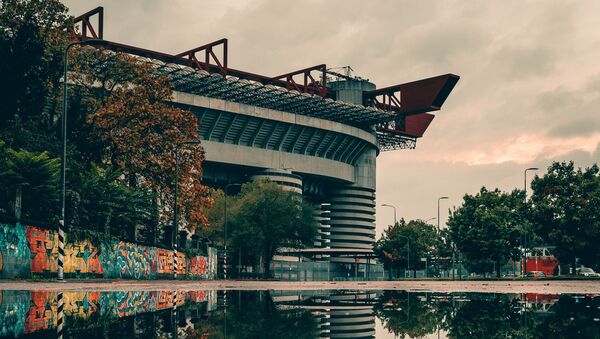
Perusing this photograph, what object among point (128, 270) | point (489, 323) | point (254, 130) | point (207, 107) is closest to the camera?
point (489, 323)

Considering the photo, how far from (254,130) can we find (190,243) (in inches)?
2108

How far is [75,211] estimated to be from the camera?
46.7 meters

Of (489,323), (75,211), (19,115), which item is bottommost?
(489,323)

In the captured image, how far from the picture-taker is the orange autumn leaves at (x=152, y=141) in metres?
54.5

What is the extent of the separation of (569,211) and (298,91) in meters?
49.9

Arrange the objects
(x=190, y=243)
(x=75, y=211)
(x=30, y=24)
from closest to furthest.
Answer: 1. (x=75, y=211)
2. (x=30, y=24)
3. (x=190, y=243)

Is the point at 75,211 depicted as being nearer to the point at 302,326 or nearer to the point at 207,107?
the point at 302,326

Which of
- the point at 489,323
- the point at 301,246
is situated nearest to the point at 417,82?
the point at 301,246

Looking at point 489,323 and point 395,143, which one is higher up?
point 395,143

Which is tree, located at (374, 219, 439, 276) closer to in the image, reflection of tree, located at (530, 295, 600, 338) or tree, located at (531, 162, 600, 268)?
tree, located at (531, 162, 600, 268)

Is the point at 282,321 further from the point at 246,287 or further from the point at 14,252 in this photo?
the point at 246,287

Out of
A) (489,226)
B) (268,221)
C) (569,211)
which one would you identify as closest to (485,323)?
(569,211)

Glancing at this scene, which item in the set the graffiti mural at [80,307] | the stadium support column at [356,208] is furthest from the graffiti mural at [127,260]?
the stadium support column at [356,208]

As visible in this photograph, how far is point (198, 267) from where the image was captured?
75000 millimetres
